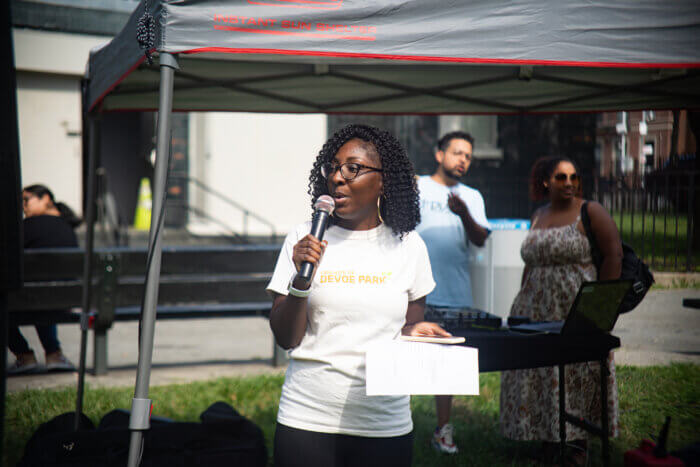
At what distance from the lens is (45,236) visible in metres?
7.27

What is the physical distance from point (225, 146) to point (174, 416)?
9.79m

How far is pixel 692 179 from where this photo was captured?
478cm

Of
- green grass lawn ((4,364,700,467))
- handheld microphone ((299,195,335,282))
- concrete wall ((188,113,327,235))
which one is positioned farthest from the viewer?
concrete wall ((188,113,327,235))

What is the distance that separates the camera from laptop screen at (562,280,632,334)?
10.5 ft

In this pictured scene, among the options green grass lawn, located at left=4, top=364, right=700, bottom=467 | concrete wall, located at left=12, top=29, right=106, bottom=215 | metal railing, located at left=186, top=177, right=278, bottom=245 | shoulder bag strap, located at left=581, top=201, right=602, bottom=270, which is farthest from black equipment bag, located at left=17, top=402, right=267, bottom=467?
concrete wall, located at left=12, top=29, right=106, bottom=215

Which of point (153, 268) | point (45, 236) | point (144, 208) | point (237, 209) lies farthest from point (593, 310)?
point (144, 208)

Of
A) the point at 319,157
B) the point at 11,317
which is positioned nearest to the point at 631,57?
the point at 319,157

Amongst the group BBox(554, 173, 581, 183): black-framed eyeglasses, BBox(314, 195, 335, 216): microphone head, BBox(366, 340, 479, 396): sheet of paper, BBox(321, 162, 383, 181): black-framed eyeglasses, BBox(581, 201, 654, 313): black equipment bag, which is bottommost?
BBox(366, 340, 479, 396): sheet of paper

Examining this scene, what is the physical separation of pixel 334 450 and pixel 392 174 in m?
0.94

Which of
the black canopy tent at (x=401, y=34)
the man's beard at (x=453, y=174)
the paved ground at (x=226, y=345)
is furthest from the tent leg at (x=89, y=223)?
the man's beard at (x=453, y=174)

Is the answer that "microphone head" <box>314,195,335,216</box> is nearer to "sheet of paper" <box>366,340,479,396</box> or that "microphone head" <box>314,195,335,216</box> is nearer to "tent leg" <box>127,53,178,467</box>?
"sheet of paper" <box>366,340,479,396</box>

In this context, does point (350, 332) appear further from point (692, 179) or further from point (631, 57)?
point (692, 179)

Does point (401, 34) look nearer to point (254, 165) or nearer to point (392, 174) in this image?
point (392, 174)

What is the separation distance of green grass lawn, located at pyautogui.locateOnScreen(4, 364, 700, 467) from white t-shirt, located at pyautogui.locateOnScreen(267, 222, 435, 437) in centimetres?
195
